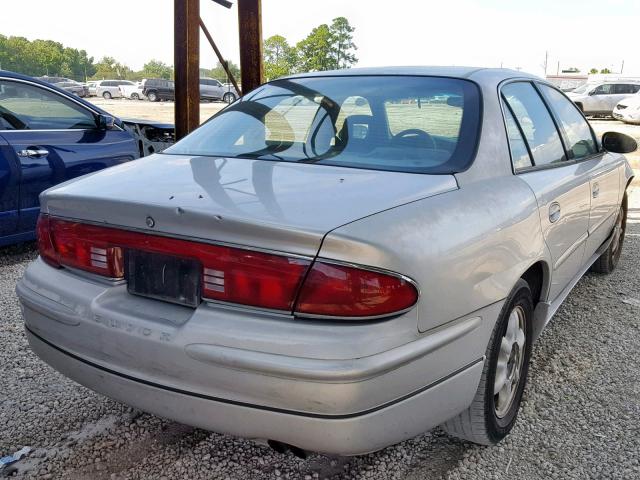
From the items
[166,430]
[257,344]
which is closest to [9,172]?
[166,430]

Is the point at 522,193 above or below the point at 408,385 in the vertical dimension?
above

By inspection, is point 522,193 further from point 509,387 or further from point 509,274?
point 509,387

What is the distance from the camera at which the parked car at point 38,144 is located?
4.66 metres

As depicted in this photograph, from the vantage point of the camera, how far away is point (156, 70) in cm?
11869

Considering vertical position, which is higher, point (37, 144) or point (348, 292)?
point (37, 144)

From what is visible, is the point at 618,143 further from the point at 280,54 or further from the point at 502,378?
the point at 280,54

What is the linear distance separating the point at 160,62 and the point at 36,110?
440 ft

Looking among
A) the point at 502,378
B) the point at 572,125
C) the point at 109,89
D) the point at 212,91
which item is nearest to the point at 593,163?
the point at 572,125

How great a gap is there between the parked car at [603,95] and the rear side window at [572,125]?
2366cm

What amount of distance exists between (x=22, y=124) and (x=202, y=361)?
3.95 m

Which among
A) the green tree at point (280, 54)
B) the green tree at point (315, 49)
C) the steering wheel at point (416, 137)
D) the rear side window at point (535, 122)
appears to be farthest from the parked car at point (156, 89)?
the steering wheel at point (416, 137)

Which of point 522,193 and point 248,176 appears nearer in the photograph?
point 248,176

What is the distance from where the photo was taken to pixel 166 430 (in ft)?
8.22

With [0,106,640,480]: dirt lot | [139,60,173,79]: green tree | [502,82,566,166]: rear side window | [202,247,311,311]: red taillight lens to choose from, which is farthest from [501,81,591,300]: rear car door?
[139,60,173,79]: green tree
